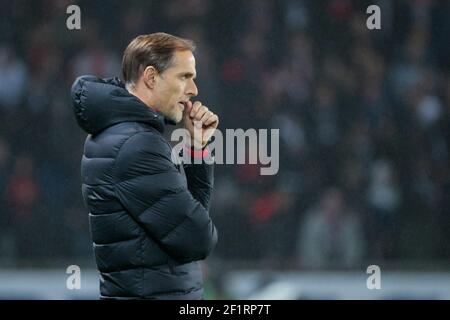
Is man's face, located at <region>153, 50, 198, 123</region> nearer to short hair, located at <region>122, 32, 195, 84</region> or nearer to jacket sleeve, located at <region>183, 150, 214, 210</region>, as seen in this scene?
short hair, located at <region>122, 32, 195, 84</region>

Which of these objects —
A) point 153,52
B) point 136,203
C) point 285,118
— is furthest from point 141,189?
point 285,118

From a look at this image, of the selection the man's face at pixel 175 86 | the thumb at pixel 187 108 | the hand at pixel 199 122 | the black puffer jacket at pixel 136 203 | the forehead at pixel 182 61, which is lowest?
the black puffer jacket at pixel 136 203

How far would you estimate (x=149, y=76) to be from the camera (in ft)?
7.42

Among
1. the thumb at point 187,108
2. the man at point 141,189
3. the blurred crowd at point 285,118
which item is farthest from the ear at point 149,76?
the blurred crowd at point 285,118

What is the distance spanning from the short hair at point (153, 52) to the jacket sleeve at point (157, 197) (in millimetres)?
195

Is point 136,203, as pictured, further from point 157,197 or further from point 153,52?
point 153,52

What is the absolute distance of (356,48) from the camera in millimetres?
5883

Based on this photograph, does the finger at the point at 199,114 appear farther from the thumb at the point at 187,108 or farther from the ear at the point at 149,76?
the ear at the point at 149,76

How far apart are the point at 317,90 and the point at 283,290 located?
1.53 meters

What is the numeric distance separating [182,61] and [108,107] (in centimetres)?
23

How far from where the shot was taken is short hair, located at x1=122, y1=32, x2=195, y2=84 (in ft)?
7.40

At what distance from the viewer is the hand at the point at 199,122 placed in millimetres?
2275

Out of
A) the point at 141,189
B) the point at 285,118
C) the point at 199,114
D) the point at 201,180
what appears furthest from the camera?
the point at 285,118
